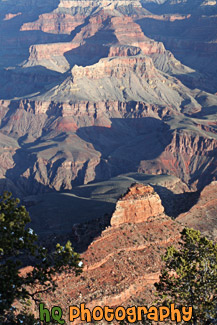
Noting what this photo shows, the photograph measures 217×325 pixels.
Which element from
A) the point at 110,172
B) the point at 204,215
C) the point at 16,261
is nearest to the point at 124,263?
the point at 16,261

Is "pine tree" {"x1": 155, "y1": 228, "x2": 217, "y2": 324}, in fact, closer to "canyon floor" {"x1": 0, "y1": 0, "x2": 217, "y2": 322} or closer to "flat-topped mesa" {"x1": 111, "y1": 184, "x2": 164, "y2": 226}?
"canyon floor" {"x1": 0, "y1": 0, "x2": 217, "y2": 322}

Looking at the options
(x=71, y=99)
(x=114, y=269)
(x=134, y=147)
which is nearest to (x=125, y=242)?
(x=114, y=269)

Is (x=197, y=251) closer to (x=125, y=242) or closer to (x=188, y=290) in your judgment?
(x=188, y=290)

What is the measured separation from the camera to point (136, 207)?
1822 inches

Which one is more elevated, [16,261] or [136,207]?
[16,261]

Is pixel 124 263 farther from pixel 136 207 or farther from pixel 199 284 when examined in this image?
pixel 199 284

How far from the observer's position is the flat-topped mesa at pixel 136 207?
45.1m

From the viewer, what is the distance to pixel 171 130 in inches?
5650

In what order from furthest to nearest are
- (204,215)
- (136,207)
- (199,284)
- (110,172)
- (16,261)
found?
(110,172) < (204,215) < (136,207) < (199,284) < (16,261)

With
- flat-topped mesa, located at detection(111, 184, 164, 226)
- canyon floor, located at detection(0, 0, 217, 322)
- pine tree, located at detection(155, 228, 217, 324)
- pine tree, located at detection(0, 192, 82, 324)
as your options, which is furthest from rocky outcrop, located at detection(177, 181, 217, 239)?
pine tree, located at detection(0, 192, 82, 324)

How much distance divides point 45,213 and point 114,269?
4281 cm

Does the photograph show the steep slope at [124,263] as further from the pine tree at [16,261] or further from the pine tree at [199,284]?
the pine tree at [199,284]

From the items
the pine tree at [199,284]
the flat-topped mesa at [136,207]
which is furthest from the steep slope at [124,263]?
the pine tree at [199,284]

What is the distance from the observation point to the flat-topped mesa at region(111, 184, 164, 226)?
45094 mm
